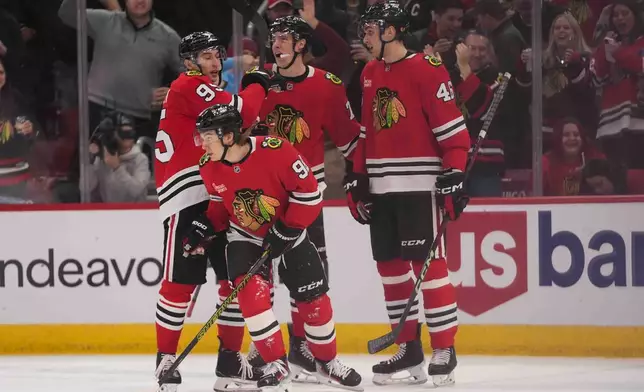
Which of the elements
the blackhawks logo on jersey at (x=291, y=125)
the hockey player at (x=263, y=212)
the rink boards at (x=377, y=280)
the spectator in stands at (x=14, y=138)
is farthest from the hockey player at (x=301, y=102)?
the spectator in stands at (x=14, y=138)

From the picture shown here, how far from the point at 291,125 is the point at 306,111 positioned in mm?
76

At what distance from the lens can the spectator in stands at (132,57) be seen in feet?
19.6

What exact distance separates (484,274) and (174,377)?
1.68 meters

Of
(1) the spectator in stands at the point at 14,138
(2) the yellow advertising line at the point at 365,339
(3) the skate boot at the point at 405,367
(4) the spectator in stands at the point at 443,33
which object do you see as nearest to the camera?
(3) the skate boot at the point at 405,367

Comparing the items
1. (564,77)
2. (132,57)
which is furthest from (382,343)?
(132,57)

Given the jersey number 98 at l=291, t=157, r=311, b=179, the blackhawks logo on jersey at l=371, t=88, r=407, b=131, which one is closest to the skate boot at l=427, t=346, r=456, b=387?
the blackhawks logo on jersey at l=371, t=88, r=407, b=131

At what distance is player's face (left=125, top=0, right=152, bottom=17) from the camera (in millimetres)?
6035

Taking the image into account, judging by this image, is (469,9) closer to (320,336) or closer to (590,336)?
(590,336)

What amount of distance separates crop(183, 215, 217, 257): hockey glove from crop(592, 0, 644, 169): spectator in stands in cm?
231

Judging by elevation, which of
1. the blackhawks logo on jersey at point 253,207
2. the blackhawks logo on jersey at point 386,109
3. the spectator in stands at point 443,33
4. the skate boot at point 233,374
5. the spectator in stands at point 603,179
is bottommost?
the skate boot at point 233,374

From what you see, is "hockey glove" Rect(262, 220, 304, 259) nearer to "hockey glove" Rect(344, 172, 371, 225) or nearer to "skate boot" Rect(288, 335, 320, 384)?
"hockey glove" Rect(344, 172, 371, 225)

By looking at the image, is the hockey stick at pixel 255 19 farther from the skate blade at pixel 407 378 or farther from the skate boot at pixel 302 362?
the skate blade at pixel 407 378

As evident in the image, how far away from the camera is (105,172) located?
19.4ft

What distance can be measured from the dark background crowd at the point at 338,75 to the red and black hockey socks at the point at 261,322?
1.81 meters
